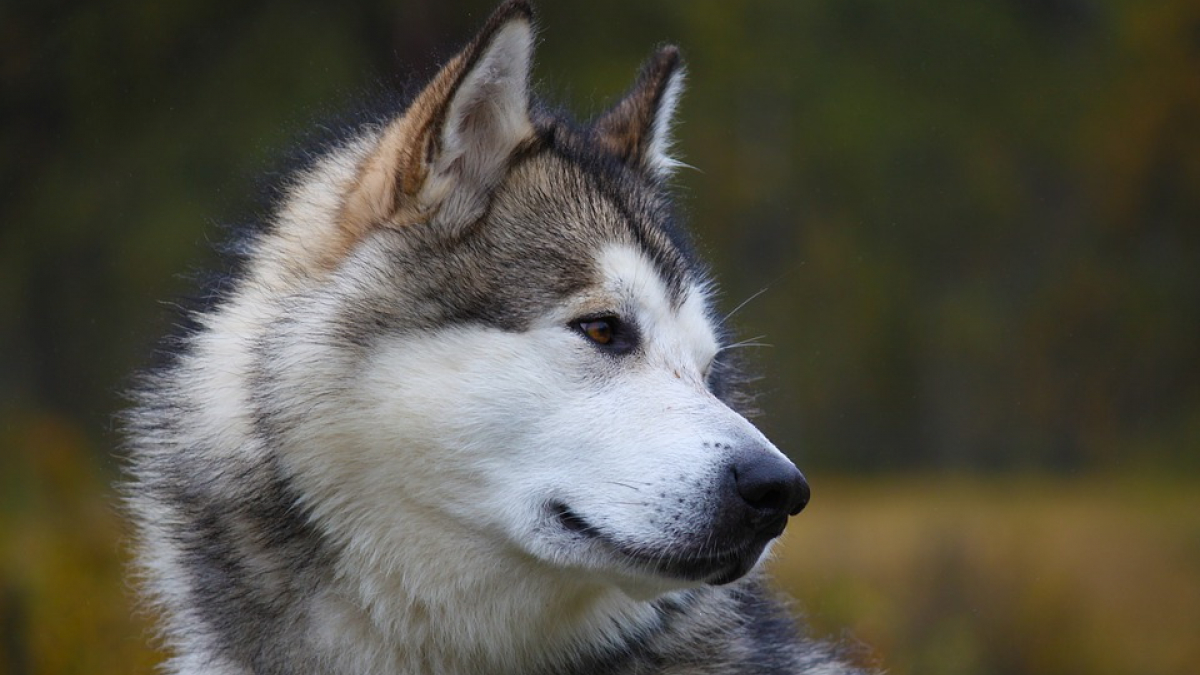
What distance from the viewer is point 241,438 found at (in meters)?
3.56

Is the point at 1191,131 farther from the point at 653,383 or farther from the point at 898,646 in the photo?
the point at 653,383

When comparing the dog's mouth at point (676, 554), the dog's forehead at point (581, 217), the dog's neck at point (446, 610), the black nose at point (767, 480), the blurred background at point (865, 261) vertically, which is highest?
the blurred background at point (865, 261)

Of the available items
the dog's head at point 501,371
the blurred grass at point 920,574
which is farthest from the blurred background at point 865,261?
the dog's head at point 501,371

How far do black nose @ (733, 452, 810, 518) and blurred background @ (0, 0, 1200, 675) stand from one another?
12.7 feet

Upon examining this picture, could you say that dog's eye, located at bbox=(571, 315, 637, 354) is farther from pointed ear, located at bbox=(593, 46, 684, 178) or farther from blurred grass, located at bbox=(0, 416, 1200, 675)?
blurred grass, located at bbox=(0, 416, 1200, 675)

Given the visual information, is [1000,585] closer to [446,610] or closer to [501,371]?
[446,610]

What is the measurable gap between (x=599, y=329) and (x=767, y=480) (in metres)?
0.62

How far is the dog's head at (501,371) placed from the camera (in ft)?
10.8

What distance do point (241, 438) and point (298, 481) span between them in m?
0.23

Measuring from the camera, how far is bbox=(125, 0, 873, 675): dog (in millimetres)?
3336

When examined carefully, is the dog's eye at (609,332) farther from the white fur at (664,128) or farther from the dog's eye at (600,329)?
the white fur at (664,128)

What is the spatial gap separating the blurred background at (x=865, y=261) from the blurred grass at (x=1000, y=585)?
35 millimetres

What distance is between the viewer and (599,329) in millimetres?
3539

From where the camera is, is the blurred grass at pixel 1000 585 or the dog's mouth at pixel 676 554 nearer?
the dog's mouth at pixel 676 554
